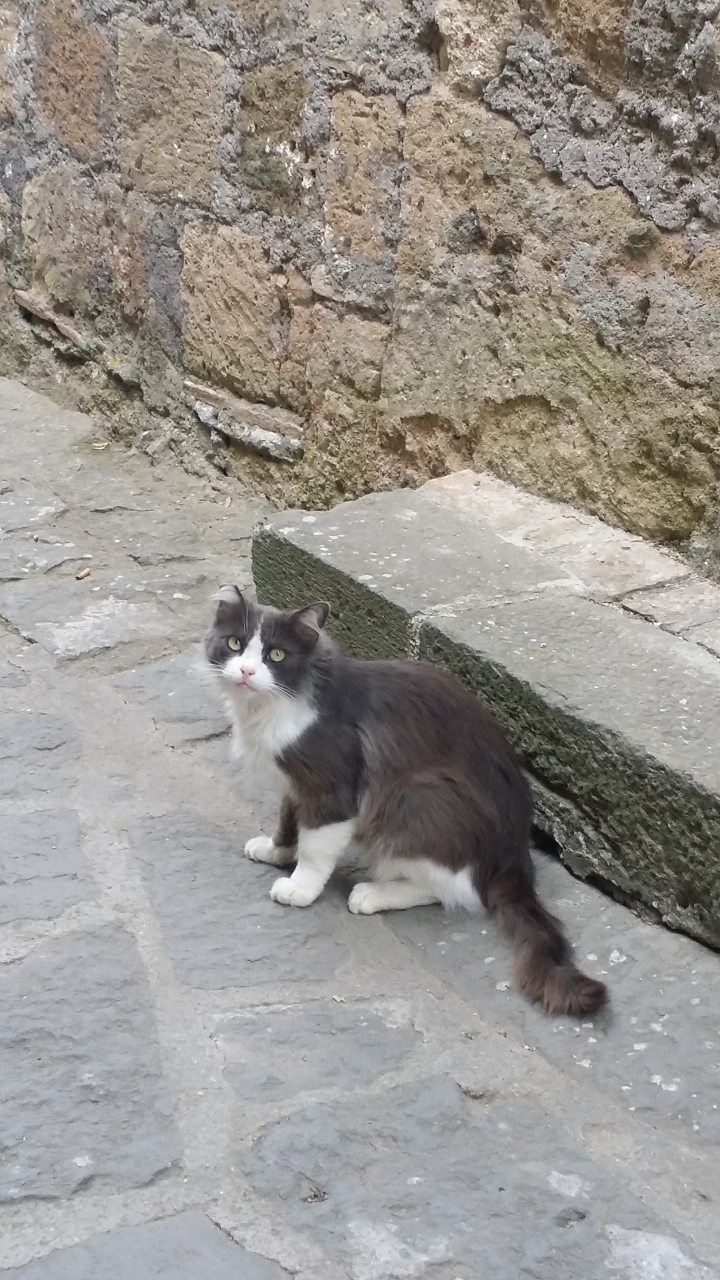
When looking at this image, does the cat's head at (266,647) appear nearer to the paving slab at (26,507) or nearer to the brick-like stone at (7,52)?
the paving slab at (26,507)

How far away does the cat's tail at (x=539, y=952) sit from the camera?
6.43 feet

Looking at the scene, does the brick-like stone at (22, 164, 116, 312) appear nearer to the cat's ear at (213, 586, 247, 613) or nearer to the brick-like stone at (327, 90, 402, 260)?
the brick-like stone at (327, 90, 402, 260)

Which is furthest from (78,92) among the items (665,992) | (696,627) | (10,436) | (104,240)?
(665,992)

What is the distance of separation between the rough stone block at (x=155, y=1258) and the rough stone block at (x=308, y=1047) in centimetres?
26

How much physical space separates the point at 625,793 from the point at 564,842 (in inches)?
9.0

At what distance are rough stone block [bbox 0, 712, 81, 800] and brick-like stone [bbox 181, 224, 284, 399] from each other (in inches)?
57.8

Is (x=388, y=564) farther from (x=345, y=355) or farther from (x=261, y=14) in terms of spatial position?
(x=261, y=14)

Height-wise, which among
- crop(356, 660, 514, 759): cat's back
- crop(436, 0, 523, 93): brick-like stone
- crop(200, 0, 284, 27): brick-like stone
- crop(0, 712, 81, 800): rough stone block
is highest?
crop(436, 0, 523, 93): brick-like stone

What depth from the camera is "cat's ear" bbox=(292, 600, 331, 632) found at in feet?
7.02

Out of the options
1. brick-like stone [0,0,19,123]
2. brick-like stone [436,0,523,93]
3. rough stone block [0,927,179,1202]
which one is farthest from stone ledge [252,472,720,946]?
brick-like stone [0,0,19,123]

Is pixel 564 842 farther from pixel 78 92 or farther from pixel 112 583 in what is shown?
pixel 78 92

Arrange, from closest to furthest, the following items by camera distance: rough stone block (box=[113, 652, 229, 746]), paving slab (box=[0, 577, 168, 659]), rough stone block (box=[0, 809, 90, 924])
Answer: rough stone block (box=[0, 809, 90, 924]), rough stone block (box=[113, 652, 229, 746]), paving slab (box=[0, 577, 168, 659])

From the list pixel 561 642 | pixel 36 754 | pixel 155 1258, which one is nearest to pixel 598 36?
pixel 561 642

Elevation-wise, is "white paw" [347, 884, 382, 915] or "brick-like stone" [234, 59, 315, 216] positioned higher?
"brick-like stone" [234, 59, 315, 216]
